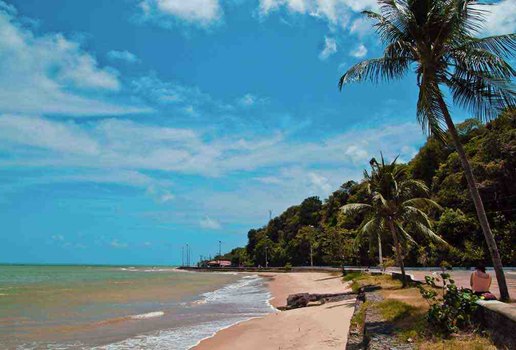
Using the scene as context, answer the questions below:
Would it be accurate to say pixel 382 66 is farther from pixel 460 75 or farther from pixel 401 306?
pixel 401 306

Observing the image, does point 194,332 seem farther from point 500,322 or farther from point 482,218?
point 500,322

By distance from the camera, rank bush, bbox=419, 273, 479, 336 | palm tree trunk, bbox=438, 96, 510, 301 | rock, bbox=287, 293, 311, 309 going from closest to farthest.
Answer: bush, bbox=419, 273, 479, 336, palm tree trunk, bbox=438, 96, 510, 301, rock, bbox=287, 293, 311, 309

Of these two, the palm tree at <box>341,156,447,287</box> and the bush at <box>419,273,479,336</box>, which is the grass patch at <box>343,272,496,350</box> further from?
the palm tree at <box>341,156,447,287</box>

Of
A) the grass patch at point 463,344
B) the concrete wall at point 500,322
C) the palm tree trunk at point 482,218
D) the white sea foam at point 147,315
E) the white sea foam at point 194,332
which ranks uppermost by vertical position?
the palm tree trunk at point 482,218

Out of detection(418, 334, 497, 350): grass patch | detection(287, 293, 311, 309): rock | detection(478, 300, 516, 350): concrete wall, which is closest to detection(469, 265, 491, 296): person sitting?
detection(478, 300, 516, 350): concrete wall

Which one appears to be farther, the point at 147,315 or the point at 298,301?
the point at 298,301

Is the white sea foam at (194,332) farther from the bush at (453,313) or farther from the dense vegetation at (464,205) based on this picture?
the bush at (453,313)

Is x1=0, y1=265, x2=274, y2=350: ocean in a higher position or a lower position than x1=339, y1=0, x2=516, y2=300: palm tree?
lower

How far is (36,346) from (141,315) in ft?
23.3

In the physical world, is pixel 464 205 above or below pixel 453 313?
above

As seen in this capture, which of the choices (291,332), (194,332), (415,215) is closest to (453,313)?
(291,332)

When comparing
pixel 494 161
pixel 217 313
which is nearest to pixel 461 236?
pixel 494 161

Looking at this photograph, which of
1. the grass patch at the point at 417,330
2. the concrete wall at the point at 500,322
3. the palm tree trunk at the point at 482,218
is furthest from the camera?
the palm tree trunk at the point at 482,218

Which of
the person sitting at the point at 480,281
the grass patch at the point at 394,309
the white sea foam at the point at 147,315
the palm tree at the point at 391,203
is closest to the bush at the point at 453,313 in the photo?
the person sitting at the point at 480,281
